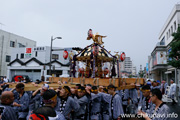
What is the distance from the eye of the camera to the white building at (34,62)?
2811 cm

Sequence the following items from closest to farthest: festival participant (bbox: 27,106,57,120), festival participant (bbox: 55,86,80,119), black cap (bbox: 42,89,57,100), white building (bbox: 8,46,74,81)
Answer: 1. festival participant (bbox: 27,106,57,120)
2. black cap (bbox: 42,89,57,100)
3. festival participant (bbox: 55,86,80,119)
4. white building (bbox: 8,46,74,81)

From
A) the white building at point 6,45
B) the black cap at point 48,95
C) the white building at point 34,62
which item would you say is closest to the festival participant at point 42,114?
the black cap at point 48,95

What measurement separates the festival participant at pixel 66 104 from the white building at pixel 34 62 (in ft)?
80.5

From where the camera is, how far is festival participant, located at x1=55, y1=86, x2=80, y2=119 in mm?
3604

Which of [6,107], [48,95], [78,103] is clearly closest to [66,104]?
[78,103]

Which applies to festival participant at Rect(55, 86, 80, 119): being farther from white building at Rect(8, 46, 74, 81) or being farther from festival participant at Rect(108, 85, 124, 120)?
white building at Rect(8, 46, 74, 81)

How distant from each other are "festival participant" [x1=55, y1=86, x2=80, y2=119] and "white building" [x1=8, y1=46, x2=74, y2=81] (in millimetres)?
24540

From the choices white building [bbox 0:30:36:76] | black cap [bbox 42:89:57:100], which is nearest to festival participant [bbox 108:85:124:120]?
black cap [bbox 42:89:57:100]

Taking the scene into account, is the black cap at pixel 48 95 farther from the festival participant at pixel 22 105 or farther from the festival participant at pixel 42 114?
the festival participant at pixel 22 105

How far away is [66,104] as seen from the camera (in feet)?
11.9

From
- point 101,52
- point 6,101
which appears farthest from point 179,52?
point 6,101

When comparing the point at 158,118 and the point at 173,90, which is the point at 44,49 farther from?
the point at 158,118

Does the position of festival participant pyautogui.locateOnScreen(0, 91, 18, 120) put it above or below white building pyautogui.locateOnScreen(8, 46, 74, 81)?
below

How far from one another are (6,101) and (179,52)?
38.9ft
